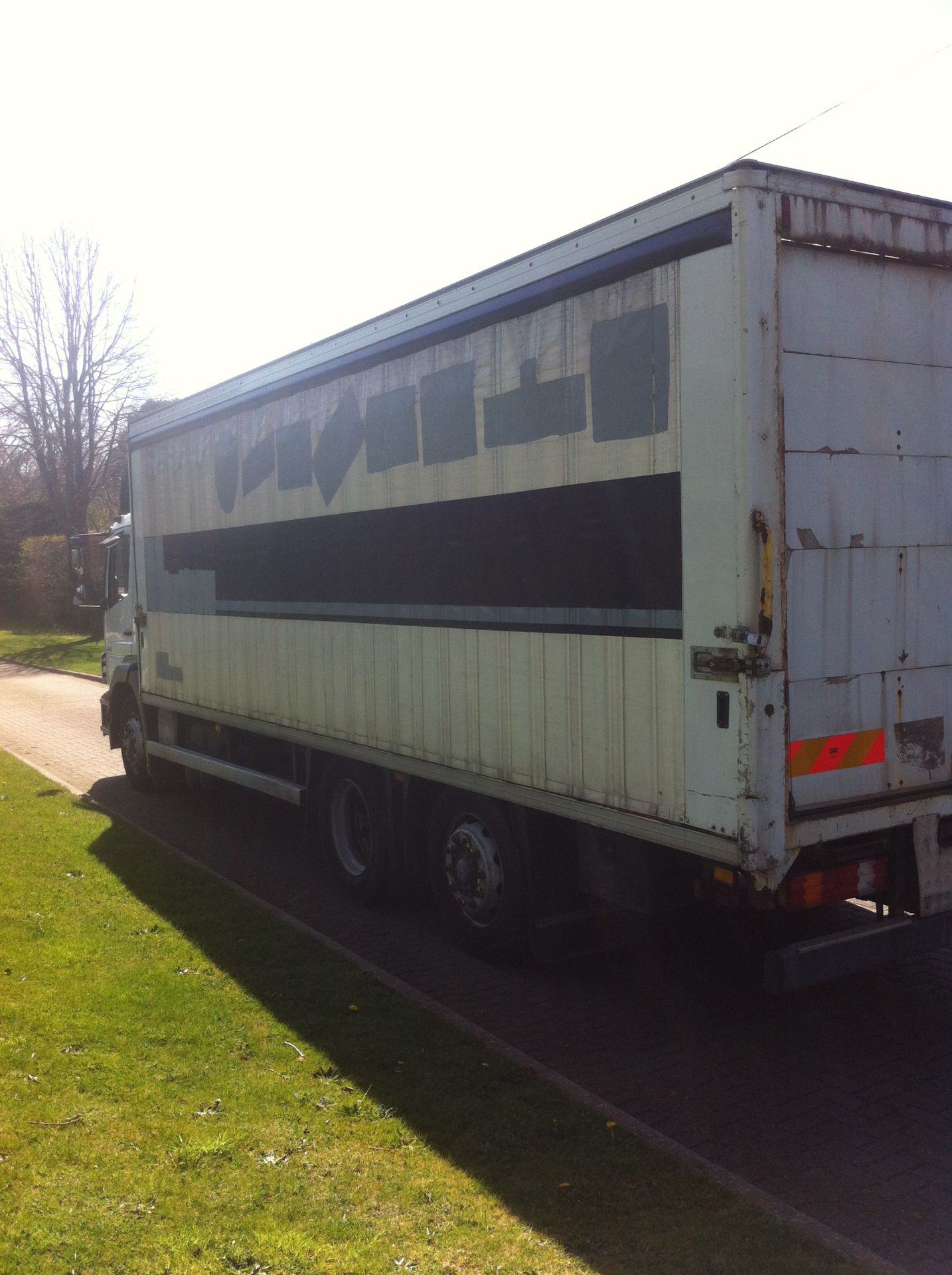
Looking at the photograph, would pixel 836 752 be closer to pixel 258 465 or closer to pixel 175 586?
pixel 258 465

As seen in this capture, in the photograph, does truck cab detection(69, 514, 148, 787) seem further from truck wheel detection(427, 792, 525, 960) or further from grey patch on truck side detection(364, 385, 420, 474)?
truck wheel detection(427, 792, 525, 960)

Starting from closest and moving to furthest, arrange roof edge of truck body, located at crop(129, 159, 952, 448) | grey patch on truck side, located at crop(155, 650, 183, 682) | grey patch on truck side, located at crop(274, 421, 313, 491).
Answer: roof edge of truck body, located at crop(129, 159, 952, 448), grey patch on truck side, located at crop(274, 421, 313, 491), grey patch on truck side, located at crop(155, 650, 183, 682)

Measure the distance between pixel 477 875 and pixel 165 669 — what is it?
17.8ft

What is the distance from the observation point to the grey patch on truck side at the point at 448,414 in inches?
242

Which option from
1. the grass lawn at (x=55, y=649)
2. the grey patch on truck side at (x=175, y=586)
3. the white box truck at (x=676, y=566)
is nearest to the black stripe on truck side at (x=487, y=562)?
the white box truck at (x=676, y=566)

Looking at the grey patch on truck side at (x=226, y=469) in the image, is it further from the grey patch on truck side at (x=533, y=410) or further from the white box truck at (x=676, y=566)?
the grey patch on truck side at (x=533, y=410)

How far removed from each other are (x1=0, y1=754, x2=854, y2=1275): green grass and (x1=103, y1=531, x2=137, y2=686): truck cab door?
19.5 ft

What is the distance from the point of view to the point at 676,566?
4.75 m

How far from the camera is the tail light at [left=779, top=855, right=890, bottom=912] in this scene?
4.76 m

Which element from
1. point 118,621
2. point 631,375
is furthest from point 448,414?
point 118,621

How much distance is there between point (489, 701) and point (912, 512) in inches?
91.3

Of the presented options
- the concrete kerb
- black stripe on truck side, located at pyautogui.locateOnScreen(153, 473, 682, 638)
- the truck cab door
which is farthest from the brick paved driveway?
the concrete kerb

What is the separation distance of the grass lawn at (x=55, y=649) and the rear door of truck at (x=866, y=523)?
23349mm

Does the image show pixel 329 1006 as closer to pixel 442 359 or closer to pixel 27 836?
pixel 442 359
